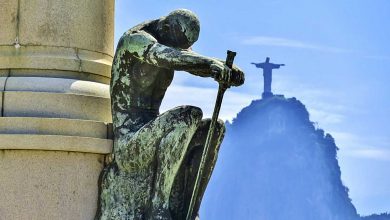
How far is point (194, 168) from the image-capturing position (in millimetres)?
11219

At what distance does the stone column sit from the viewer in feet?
35.9

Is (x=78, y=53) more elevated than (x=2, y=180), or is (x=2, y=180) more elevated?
(x=78, y=53)

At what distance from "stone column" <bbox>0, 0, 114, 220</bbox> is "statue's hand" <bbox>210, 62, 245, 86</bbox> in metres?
1.17

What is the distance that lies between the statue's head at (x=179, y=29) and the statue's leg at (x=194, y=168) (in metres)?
0.70

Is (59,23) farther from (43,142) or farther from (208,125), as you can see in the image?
(208,125)

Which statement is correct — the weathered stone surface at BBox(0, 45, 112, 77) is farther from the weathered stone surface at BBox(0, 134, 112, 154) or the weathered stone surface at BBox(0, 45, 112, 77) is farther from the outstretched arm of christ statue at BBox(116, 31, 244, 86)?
the weathered stone surface at BBox(0, 134, 112, 154)

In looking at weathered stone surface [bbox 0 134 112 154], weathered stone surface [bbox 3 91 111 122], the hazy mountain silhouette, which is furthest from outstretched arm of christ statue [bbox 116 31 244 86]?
the hazy mountain silhouette

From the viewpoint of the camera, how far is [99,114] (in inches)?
448

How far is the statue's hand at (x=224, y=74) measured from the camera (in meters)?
10.6

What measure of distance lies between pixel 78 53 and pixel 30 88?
1.79 ft

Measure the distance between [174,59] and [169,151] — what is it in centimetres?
75

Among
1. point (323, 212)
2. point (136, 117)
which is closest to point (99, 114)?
point (136, 117)

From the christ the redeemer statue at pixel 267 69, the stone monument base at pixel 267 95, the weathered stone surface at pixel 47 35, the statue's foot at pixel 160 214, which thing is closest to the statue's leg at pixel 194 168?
the statue's foot at pixel 160 214

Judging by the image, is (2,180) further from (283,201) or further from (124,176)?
(283,201)
